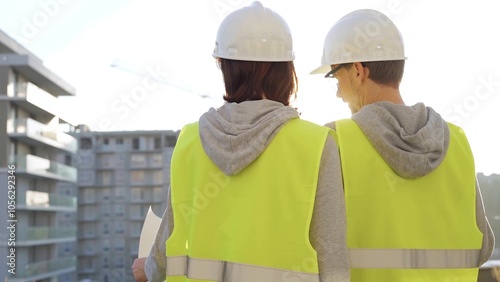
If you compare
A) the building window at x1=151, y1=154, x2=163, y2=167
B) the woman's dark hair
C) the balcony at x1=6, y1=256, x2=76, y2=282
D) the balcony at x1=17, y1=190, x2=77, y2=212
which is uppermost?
the building window at x1=151, y1=154, x2=163, y2=167

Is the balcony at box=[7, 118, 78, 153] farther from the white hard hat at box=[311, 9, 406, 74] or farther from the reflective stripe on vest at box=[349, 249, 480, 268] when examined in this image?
the reflective stripe on vest at box=[349, 249, 480, 268]

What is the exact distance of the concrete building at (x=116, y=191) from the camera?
78.6m

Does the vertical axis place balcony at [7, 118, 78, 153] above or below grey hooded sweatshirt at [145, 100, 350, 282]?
above

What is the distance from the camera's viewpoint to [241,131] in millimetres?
1532

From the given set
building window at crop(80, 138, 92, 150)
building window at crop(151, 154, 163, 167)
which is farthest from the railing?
building window at crop(80, 138, 92, 150)

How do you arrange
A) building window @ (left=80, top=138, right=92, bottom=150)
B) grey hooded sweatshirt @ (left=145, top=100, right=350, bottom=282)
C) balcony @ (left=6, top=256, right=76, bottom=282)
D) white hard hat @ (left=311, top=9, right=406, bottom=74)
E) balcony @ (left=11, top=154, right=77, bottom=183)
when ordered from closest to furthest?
1. grey hooded sweatshirt @ (left=145, top=100, right=350, bottom=282)
2. white hard hat @ (left=311, top=9, right=406, bottom=74)
3. balcony @ (left=11, top=154, right=77, bottom=183)
4. balcony @ (left=6, top=256, right=76, bottom=282)
5. building window @ (left=80, top=138, right=92, bottom=150)

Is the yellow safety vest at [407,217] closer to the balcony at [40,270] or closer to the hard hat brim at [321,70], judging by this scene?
the hard hat brim at [321,70]

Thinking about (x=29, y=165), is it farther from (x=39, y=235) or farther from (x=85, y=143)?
(x=85, y=143)

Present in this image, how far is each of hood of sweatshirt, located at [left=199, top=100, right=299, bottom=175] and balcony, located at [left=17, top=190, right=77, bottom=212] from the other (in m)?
36.4

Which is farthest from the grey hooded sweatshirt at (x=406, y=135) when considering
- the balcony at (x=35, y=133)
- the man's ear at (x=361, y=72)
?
the balcony at (x=35, y=133)

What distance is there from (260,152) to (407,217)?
0.49 metres

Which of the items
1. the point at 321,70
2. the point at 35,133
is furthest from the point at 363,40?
the point at 35,133

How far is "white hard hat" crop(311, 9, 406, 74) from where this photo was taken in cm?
192

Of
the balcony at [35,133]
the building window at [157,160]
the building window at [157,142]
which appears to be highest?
the building window at [157,142]
